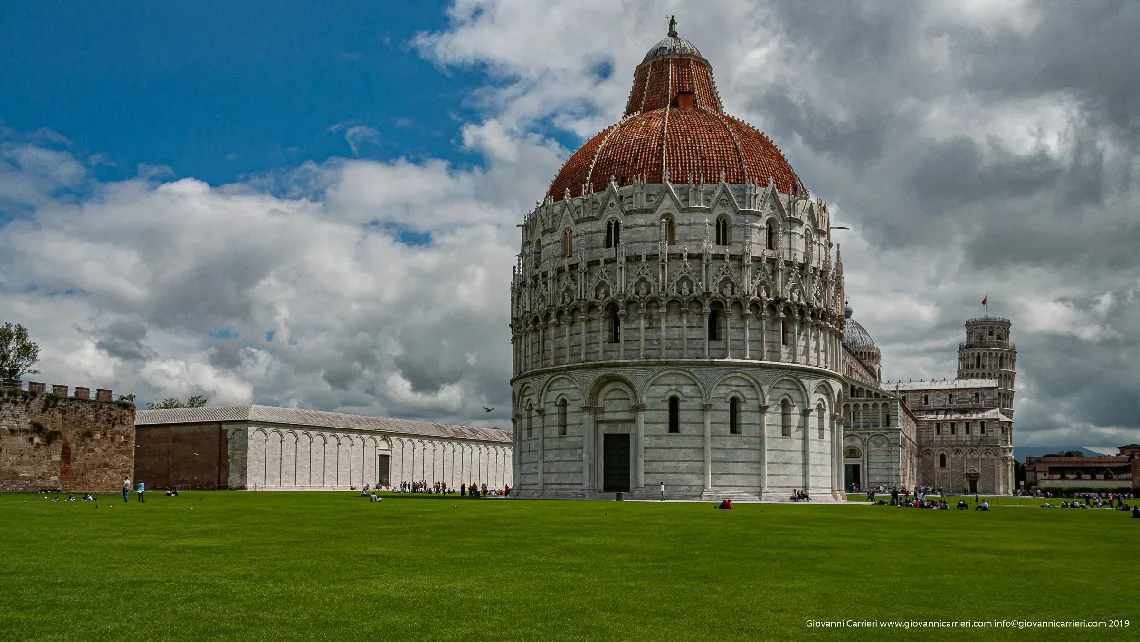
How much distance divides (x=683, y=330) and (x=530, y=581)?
41017mm

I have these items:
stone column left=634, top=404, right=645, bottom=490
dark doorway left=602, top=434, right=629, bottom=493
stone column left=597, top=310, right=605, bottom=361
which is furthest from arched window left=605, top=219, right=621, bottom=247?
dark doorway left=602, top=434, right=629, bottom=493

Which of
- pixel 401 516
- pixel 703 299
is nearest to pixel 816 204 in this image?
pixel 703 299

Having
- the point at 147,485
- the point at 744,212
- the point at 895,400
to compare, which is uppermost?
the point at 744,212

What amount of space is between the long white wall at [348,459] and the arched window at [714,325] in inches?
1618

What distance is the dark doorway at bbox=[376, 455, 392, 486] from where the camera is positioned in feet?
313

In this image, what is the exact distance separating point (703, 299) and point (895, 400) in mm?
53057

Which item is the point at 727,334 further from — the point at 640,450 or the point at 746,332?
the point at 640,450

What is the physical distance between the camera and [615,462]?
57.2 metres

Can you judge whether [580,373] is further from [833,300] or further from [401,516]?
[401,516]

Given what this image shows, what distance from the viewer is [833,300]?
61.2m

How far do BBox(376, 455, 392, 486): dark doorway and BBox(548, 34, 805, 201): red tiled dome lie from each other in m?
40.6

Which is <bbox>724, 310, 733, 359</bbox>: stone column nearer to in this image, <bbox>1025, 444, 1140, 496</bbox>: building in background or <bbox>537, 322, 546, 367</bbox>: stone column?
<bbox>537, 322, 546, 367</bbox>: stone column

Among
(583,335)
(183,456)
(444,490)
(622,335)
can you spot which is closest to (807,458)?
(622,335)

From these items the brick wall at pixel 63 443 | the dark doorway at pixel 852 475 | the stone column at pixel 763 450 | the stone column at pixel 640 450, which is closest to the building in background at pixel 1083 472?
the dark doorway at pixel 852 475
